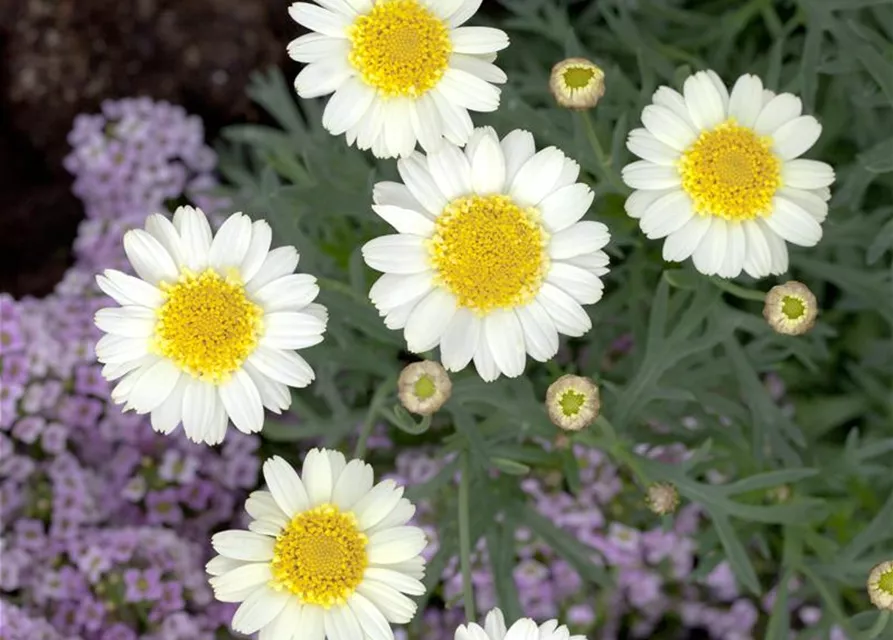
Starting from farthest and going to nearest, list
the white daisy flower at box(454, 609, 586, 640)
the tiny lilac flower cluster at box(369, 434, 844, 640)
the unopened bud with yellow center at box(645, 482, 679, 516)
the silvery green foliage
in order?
the tiny lilac flower cluster at box(369, 434, 844, 640)
the silvery green foliage
the unopened bud with yellow center at box(645, 482, 679, 516)
the white daisy flower at box(454, 609, 586, 640)

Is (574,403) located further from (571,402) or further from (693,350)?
(693,350)

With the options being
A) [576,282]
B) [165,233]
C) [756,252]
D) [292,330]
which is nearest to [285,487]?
[292,330]

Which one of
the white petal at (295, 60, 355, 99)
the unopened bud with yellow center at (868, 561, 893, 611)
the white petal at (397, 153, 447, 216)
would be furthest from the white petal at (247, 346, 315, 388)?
the unopened bud with yellow center at (868, 561, 893, 611)

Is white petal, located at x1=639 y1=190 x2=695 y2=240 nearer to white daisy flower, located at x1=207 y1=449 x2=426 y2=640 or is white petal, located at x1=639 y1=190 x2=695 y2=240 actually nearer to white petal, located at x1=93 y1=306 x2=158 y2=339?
white daisy flower, located at x1=207 y1=449 x2=426 y2=640

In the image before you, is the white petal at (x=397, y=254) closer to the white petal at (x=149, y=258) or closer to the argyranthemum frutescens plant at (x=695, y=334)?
the argyranthemum frutescens plant at (x=695, y=334)

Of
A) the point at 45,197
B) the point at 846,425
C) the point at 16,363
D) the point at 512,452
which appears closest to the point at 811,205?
the point at 512,452

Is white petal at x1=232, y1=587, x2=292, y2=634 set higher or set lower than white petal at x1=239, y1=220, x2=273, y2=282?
lower

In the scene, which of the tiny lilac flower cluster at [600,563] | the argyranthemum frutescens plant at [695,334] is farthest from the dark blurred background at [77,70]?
the tiny lilac flower cluster at [600,563]
